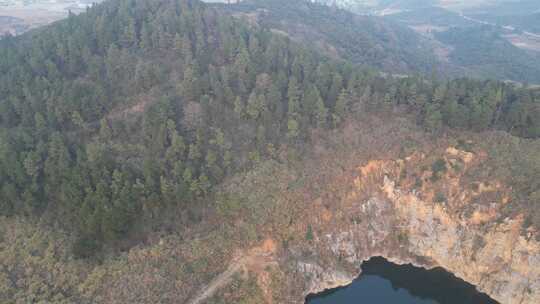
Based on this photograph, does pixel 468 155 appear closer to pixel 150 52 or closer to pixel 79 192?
pixel 79 192

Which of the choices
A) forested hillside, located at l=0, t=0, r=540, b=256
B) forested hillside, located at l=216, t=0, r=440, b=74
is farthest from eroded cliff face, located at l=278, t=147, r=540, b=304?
forested hillside, located at l=216, t=0, r=440, b=74

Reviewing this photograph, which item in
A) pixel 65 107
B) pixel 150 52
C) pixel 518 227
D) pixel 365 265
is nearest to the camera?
pixel 518 227

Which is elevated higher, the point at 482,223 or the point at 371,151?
the point at 371,151

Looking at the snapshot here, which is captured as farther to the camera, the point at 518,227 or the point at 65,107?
the point at 65,107

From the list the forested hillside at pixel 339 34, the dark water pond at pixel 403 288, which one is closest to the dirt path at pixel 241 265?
the dark water pond at pixel 403 288

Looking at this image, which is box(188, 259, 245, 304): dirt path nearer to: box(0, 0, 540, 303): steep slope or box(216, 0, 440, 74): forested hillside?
box(0, 0, 540, 303): steep slope

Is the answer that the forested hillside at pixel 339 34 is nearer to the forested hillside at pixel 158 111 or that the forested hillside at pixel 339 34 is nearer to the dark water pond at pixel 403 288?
the forested hillside at pixel 158 111

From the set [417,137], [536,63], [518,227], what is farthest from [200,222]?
[536,63]
